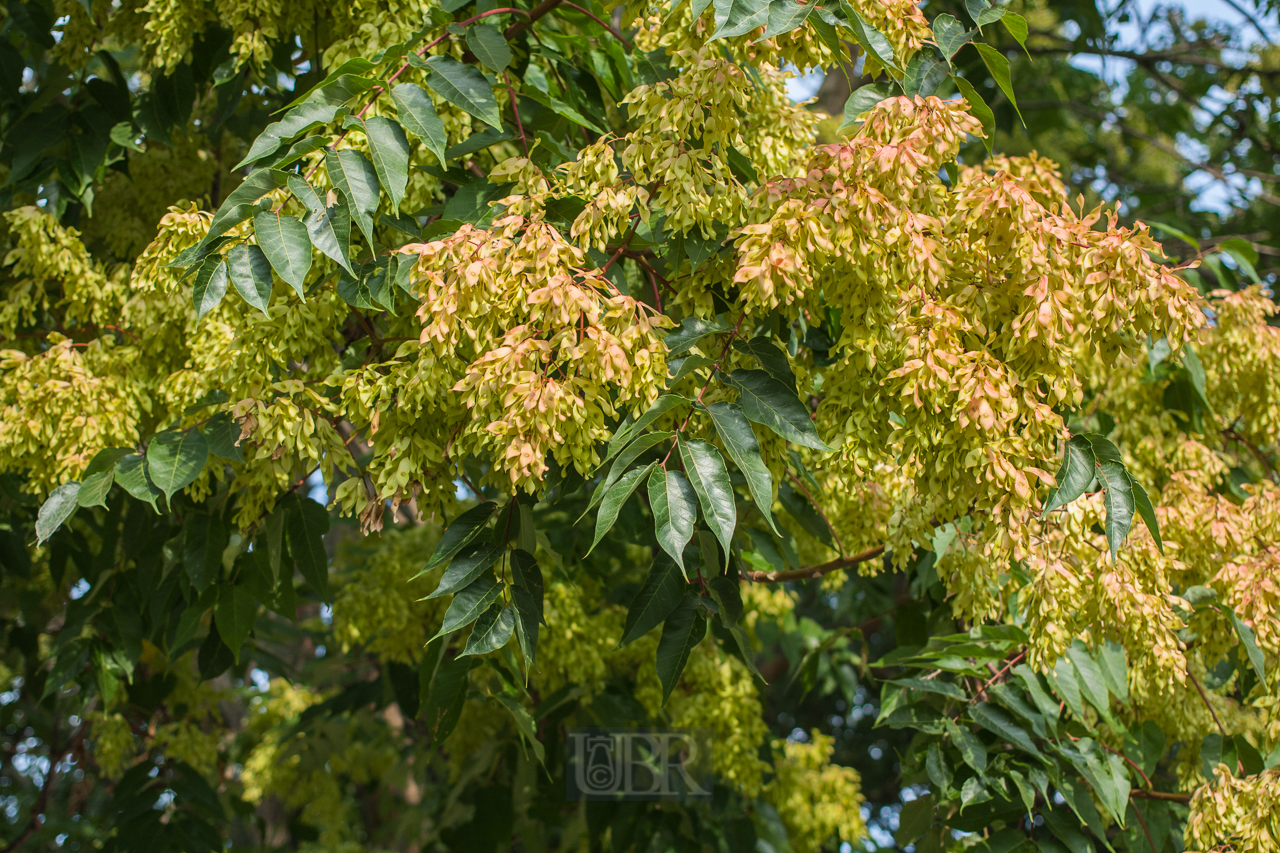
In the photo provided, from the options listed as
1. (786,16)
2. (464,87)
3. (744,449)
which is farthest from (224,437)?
(786,16)

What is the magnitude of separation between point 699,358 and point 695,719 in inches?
68.7

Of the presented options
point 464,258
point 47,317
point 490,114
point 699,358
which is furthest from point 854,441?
point 47,317

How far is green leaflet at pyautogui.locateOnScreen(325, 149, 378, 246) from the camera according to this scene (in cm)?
170

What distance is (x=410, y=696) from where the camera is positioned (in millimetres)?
3426

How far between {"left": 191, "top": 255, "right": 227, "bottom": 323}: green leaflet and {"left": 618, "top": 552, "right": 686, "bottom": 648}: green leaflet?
0.92m

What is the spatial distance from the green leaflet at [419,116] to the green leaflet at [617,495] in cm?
69

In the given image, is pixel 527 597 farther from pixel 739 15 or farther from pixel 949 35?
pixel 949 35

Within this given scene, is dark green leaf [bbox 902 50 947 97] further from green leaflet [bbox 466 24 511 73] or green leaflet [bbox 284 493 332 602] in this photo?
green leaflet [bbox 284 493 332 602]

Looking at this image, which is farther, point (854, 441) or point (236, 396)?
point (236, 396)

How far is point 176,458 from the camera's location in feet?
6.57

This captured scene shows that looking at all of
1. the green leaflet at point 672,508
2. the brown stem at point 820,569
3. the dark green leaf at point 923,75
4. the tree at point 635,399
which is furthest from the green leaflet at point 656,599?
the dark green leaf at point 923,75

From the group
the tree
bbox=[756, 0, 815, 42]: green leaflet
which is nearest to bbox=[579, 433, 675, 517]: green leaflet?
the tree

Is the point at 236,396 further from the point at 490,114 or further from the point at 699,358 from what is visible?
the point at 699,358

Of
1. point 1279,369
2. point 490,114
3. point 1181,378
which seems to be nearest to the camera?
point 490,114
